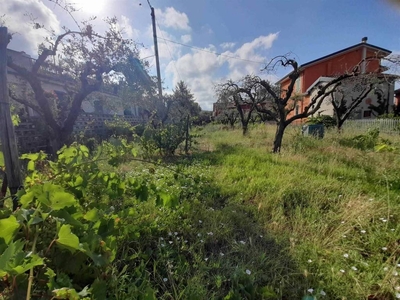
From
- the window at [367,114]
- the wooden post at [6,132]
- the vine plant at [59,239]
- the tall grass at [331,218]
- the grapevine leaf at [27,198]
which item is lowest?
the tall grass at [331,218]

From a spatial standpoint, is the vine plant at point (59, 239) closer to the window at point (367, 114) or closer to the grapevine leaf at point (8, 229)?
the grapevine leaf at point (8, 229)

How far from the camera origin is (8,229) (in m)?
0.65

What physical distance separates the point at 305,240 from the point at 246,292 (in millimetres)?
869

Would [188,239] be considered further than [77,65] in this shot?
No

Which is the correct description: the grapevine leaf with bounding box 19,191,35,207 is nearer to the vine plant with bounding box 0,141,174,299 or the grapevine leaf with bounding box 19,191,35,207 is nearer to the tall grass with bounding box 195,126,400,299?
the vine plant with bounding box 0,141,174,299

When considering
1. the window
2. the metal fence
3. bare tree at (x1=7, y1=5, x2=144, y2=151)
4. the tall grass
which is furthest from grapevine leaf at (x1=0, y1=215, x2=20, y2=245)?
the window

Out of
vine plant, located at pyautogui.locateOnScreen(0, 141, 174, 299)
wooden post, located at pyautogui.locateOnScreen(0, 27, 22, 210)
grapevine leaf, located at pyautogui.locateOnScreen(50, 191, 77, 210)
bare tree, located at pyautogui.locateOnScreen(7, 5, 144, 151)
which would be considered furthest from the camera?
bare tree, located at pyautogui.locateOnScreen(7, 5, 144, 151)

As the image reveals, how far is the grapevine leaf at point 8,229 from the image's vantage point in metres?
0.64

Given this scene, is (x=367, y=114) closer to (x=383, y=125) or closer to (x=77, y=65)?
(x=383, y=125)

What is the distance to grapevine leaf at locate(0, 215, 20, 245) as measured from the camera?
0.64 m

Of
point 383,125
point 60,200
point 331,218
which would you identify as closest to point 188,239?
point 60,200

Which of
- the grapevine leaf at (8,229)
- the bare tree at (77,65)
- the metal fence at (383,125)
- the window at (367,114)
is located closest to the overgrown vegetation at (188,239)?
the grapevine leaf at (8,229)

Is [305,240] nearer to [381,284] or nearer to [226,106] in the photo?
[381,284]

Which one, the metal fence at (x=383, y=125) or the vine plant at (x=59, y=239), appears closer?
the vine plant at (x=59, y=239)
